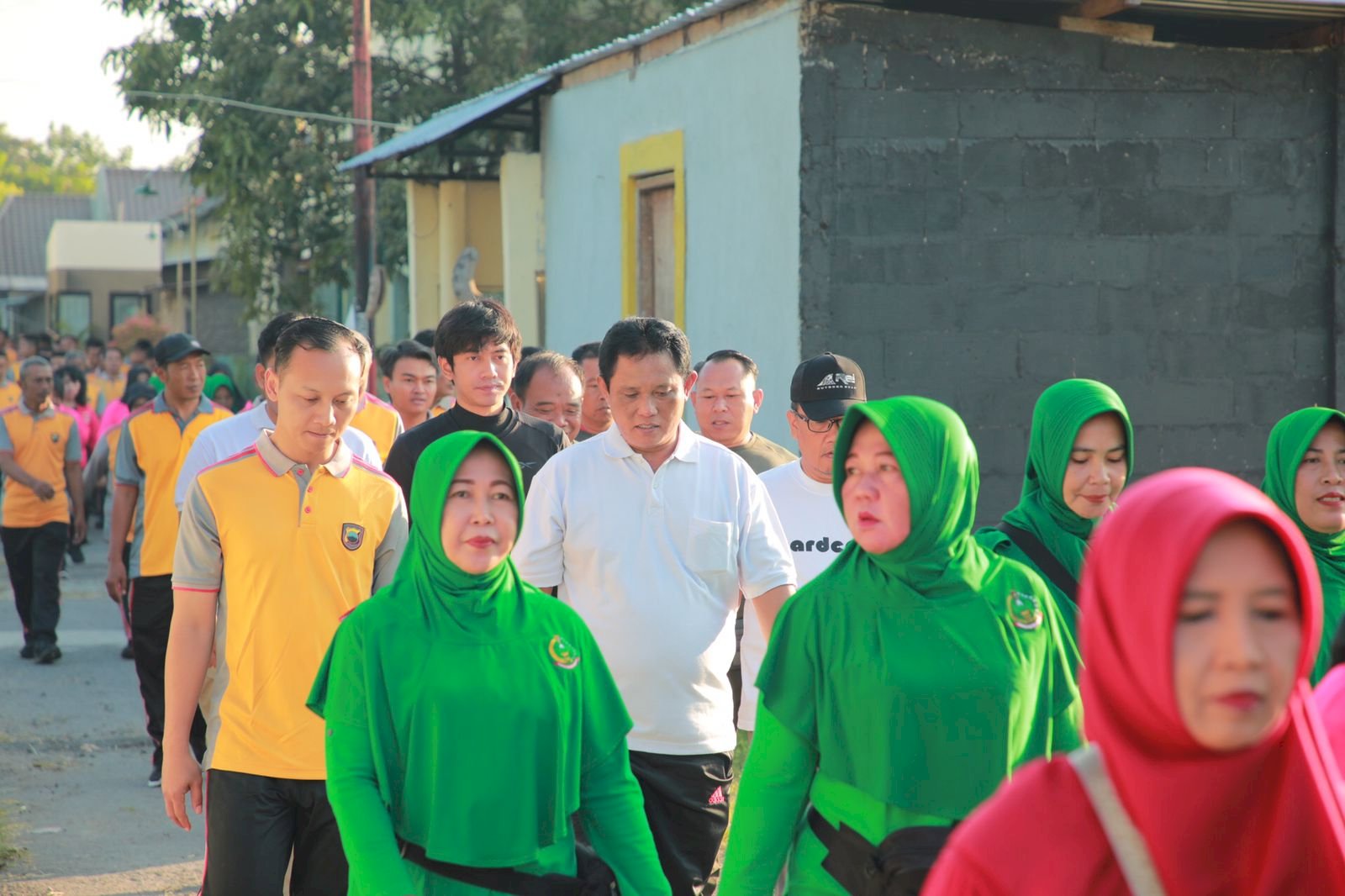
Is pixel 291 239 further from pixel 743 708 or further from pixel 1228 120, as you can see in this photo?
pixel 743 708

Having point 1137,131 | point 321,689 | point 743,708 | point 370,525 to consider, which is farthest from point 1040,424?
point 1137,131

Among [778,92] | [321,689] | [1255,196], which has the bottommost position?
[321,689]

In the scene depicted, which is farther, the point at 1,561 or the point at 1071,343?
the point at 1,561

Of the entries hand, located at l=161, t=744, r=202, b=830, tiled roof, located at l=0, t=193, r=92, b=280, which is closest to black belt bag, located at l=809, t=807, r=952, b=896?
hand, located at l=161, t=744, r=202, b=830

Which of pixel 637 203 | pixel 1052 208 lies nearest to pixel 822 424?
pixel 1052 208

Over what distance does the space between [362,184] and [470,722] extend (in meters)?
16.3

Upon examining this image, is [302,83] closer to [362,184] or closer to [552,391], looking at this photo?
[362,184]

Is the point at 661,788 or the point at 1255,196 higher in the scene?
the point at 1255,196

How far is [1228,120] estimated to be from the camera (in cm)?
905

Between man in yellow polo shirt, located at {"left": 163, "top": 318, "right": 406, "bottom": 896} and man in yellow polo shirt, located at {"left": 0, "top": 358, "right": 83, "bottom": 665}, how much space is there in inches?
284

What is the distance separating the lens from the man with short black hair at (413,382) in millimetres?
8078

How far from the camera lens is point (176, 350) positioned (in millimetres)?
8211

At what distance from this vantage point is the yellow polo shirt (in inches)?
297

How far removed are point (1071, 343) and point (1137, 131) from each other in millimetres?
1259
